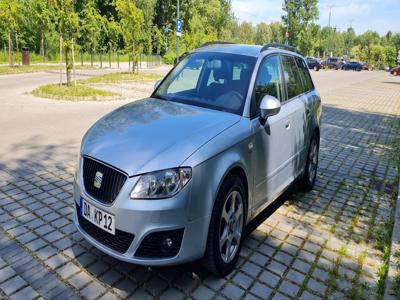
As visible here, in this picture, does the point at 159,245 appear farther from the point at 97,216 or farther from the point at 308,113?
the point at 308,113

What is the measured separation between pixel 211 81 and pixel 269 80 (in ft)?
2.11

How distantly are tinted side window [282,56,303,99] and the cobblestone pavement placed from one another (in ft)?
4.96

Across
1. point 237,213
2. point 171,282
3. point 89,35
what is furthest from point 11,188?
point 89,35

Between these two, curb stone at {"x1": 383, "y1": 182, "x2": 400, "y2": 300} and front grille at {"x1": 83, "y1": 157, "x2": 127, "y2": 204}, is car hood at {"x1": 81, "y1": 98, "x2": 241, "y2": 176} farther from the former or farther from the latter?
curb stone at {"x1": 383, "y1": 182, "x2": 400, "y2": 300}

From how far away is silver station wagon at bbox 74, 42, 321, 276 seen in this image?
8.97 ft

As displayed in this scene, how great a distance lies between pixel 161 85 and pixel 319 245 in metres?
2.58

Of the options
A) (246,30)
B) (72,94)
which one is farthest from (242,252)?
(246,30)

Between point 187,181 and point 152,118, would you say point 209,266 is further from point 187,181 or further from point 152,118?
point 152,118

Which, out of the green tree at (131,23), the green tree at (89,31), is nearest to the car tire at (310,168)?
the green tree at (131,23)

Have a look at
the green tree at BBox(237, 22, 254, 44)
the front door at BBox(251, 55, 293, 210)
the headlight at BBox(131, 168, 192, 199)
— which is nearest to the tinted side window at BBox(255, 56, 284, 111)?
the front door at BBox(251, 55, 293, 210)

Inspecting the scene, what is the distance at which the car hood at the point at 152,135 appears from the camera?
279 centimetres

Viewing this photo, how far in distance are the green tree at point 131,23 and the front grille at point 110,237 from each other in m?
22.5

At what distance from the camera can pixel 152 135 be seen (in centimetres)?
308

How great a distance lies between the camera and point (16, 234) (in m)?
3.86
